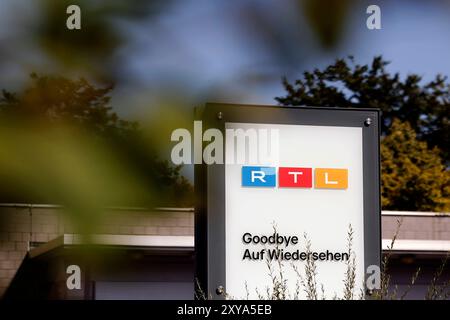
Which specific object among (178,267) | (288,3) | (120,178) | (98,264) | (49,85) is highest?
(288,3)

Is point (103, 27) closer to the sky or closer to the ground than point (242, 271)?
closer to the sky

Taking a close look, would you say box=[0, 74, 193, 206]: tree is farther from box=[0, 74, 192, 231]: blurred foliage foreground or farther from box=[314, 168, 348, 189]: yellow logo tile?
box=[314, 168, 348, 189]: yellow logo tile

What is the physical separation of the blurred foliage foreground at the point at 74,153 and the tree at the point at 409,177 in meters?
27.3

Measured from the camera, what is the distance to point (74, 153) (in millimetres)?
1154

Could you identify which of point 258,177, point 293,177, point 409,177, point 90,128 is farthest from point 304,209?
point 409,177

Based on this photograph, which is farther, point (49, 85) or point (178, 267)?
point (178, 267)

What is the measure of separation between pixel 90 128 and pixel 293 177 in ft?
17.4

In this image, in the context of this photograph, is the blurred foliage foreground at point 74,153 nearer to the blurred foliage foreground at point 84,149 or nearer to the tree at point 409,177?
the blurred foliage foreground at point 84,149

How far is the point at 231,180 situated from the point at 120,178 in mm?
4831

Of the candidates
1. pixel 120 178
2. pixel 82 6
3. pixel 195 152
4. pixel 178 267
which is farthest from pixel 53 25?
pixel 178 267

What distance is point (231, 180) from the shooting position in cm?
604

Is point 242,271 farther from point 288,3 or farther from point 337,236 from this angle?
point 288,3

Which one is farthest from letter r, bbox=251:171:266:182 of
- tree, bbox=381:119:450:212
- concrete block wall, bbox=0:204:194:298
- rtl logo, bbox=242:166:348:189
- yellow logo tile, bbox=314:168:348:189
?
tree, bbox=381:119:450:212

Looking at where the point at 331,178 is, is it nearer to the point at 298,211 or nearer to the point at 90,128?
the point at 298,211
